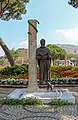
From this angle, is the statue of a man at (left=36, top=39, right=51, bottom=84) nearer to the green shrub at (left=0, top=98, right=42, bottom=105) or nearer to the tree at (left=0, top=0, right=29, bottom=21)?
the green shrub at (left=0, top=98, right=42, bottom=105)

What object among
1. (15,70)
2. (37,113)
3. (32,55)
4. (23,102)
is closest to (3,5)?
(15,70)

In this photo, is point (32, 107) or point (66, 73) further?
point (66, 73)

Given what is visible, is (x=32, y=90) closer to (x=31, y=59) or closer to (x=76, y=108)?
(x=31, y=59)

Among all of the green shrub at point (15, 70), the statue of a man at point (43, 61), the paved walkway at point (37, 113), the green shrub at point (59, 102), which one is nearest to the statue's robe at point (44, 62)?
the statue of a man at point (43, 61)

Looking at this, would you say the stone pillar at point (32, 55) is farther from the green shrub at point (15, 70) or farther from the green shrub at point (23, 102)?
the green shrub at point (15, 70)

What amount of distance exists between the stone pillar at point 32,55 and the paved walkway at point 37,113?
191 cm

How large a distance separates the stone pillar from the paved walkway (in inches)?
75.1

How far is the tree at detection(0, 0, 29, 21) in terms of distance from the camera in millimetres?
19547

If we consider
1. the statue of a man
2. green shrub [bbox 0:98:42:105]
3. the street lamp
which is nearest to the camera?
green shrub [bbox 0:98:42:105]

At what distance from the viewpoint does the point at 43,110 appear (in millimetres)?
5375

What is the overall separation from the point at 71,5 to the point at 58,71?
17.3ft

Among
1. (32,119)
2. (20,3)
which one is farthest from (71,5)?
(32,119)

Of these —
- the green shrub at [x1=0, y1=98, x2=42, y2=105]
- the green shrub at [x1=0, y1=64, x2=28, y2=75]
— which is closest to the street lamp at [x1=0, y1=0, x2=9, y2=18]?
the green shrub at [x1=0, y1=64, x2=28, y2=75]

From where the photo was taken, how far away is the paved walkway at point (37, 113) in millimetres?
4840
